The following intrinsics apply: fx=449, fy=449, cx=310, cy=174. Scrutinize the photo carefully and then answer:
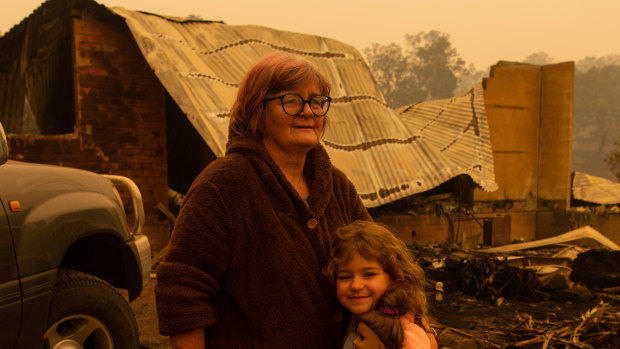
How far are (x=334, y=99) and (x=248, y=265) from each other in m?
6.19

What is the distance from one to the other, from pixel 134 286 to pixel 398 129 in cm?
540

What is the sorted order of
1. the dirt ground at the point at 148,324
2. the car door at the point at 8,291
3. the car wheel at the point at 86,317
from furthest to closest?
the dirt ground at the point at 148,324
the car wheel at the point at 86,317
the car door at the point at 8,291

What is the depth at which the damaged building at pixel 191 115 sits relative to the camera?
594 cm

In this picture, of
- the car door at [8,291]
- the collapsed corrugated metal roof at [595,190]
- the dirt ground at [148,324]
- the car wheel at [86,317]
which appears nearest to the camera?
the car door at [8,291]

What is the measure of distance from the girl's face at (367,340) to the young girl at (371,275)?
0.06 metres

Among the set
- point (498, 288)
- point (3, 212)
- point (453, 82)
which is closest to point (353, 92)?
point (498, 288)

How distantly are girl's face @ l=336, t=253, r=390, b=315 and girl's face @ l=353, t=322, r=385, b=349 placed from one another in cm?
8

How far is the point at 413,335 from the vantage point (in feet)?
4.95

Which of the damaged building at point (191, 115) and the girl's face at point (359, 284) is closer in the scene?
the girl's face at point (359, 284)

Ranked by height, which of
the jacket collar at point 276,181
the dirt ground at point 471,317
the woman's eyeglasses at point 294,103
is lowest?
the dirt ground at point 471,317

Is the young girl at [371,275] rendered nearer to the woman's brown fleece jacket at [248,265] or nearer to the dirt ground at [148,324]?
the woman's brown fleece jacket at [248,265]

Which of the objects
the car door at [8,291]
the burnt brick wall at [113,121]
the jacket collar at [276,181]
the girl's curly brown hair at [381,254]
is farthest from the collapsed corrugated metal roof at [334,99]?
the girl's curly brown hair at [381,254]

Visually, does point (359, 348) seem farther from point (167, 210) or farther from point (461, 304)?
point (167, 210)

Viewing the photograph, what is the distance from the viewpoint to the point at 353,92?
25.0ft
